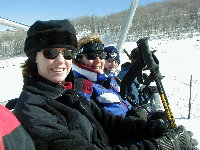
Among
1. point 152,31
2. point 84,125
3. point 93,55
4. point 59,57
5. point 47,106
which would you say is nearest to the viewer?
point 47,106

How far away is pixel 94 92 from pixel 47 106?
1079mm

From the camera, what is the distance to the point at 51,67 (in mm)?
1909

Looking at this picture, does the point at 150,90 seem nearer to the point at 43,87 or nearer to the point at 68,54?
the point at 68,54

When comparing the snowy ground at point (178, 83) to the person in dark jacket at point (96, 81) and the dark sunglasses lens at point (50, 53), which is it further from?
the dark sunglasses lens at point (50, 53)

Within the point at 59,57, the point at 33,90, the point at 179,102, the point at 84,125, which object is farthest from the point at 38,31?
the point at 179,102

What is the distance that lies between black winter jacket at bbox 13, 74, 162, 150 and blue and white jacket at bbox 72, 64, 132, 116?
0.43 m

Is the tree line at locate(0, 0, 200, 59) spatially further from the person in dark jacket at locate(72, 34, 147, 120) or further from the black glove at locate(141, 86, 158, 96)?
the person in dark jacket at locate(72, 34, 147, 120)

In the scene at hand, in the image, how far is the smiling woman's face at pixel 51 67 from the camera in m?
1.90

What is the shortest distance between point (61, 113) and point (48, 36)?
1.69 ft

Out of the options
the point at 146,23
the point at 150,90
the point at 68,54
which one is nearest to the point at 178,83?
the point at 150,90

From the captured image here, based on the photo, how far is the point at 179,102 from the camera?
12.5 meters

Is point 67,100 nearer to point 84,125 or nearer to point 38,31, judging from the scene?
point 84,125

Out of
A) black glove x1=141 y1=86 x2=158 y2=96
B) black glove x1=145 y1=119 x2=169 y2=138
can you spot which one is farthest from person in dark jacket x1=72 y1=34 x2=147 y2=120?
black glove x1=141 y1=86 x2=158 y2=96

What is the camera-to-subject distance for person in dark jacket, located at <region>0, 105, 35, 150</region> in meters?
0.87
